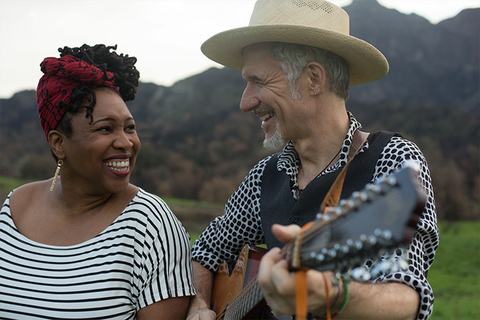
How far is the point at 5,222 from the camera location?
100.0 inches

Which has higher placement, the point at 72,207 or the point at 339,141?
the point at 339,141

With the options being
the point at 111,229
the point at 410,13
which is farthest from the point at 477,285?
the point at 410,13

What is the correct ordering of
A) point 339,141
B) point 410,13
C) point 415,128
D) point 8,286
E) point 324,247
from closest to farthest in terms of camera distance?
point 324,247, point 8,286, point 339,141, point 415,128, point 410,13

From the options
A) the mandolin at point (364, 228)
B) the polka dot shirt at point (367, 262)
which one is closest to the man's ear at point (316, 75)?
the polka dot shirt at point (367, 262)

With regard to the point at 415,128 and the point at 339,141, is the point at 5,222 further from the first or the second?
the point at 415,128

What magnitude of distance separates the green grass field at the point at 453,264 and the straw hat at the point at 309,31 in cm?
572

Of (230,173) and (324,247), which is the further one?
(230,173)

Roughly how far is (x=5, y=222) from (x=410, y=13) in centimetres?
4003

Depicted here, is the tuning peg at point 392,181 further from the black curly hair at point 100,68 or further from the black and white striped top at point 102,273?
the black curly hair at point 100,68

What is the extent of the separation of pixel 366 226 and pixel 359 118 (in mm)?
24738

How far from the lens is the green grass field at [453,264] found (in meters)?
7.37

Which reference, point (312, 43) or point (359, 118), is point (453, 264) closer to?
point (312, 43)

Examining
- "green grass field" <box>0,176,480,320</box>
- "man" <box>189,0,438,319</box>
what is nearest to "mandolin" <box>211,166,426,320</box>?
"man" <box>189,0,438,319</box>

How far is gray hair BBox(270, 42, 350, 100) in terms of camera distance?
252 centimetres
